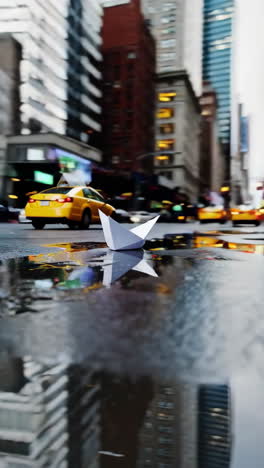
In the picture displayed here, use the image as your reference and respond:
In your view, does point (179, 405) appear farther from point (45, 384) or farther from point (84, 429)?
point (45, 384)

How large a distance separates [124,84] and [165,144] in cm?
2469

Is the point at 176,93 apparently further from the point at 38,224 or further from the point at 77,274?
the point at 77,274

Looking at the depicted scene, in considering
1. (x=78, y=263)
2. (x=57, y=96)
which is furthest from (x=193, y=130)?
(x=78, y=263)

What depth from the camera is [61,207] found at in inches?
658

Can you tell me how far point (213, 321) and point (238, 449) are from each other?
5.58 ft

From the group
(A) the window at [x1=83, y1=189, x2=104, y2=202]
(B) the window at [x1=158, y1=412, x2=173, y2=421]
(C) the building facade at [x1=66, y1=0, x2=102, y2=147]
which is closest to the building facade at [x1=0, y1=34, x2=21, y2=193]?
(C) the building facade at [x1=66, y1=0, x2=102, y2=147]

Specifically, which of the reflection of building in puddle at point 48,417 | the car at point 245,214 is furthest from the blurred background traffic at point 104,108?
the reflection of building in puddle at point 48,417

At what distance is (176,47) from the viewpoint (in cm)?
12369

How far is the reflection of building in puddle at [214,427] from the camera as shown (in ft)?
4.63

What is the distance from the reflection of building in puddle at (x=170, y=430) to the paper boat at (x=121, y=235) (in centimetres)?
600

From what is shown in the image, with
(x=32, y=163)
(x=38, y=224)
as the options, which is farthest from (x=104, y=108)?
(x=38, y=224)

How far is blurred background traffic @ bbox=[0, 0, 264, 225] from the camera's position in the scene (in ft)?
168

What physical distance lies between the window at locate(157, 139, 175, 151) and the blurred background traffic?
0.75 ft

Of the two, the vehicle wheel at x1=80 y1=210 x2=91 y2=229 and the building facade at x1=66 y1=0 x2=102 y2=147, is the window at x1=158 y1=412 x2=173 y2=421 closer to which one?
the vehicle wheel at x1=80 y1=210 x2=91 y2=229
